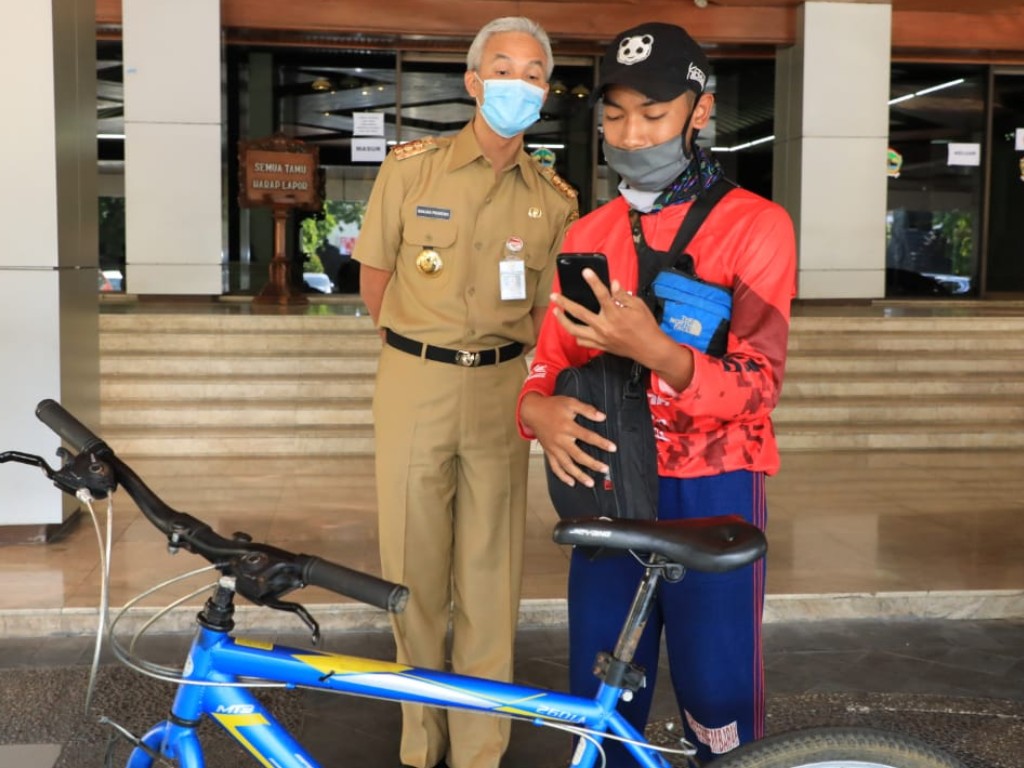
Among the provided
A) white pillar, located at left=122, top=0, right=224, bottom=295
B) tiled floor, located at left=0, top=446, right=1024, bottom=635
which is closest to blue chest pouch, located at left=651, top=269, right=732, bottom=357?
tiled floor, located at left=0, top=446, right=1024, bottom=635

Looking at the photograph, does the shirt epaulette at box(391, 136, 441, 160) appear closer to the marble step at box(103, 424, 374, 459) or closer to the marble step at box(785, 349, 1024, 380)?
the marble step at box(103, 424, 374, 459)

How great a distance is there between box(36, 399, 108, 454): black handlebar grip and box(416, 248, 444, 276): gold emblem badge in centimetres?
138

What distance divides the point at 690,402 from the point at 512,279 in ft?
3.89

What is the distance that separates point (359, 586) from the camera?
1422mm

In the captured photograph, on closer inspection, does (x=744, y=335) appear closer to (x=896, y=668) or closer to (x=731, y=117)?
(x=896, y=668)

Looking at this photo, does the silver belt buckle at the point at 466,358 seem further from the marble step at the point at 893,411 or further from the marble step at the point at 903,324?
the marble step at the point at 903,324

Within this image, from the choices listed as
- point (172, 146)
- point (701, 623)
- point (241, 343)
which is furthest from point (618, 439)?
point (172, 146)

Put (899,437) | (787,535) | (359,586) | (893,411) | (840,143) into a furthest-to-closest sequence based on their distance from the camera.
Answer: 1. (840,143)
2. (893,411)
3. (899,437)
4. (787,535)
5. (359,586)

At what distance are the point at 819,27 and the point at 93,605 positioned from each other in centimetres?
1026

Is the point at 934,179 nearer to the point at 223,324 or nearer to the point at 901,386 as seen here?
the point at 901,386

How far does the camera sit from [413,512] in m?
3.02

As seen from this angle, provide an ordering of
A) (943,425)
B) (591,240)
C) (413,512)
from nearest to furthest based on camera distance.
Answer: (591,240)
(413,512)
(943,425)

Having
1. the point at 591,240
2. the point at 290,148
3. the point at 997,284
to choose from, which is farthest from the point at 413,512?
the point at 997,284

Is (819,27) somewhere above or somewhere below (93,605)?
above
